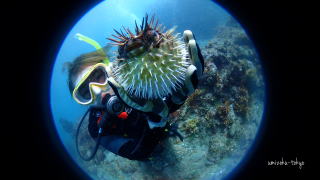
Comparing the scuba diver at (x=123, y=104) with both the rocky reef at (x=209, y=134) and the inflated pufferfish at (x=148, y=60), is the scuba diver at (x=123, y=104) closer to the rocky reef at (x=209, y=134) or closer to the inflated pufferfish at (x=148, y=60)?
the inflated pufferfish at (x=148, y=60)

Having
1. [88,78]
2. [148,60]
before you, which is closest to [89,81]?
[88,78]

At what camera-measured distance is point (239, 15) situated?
3.00 metres

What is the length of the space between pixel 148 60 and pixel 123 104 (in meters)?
1.38

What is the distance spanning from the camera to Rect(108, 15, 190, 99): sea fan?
1923 mm

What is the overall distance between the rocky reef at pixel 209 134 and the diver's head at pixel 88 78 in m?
2.85

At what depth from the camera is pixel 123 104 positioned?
313 centimetres

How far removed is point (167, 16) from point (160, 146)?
2719 cm

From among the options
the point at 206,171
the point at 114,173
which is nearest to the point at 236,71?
the point at 206,171

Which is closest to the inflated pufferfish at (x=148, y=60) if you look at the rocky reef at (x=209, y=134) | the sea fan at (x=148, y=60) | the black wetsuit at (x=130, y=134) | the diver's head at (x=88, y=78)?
the sea fan at (x=148, y=60)

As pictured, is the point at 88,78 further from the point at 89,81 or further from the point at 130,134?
the point at 130,134

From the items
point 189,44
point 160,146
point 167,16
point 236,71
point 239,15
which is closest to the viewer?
point 189,44

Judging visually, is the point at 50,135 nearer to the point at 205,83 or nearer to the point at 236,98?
the point at 205,83

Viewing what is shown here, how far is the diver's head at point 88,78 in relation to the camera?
3281 mm

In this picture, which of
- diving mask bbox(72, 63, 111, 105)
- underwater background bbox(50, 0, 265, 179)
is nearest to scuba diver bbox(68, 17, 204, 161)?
diving mask bbox(72, 63, 111, 105)
